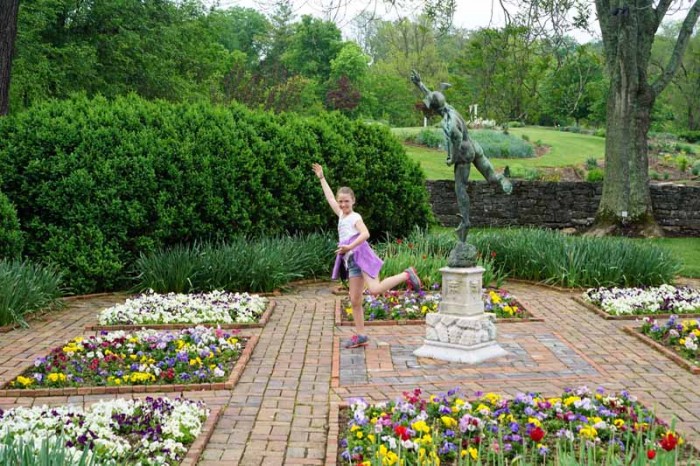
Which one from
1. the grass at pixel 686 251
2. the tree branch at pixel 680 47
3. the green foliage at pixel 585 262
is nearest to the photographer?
the green foliage at pixel 585 262

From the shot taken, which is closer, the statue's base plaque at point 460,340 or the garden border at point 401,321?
the statue's base plaque at point 460,340

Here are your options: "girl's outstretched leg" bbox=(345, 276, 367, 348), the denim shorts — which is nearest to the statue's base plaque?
"girl's outstretched leg" bbox=(345, 276, 367, 348)

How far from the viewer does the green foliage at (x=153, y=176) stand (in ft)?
34.1

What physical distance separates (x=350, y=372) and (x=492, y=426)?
76.5 inches

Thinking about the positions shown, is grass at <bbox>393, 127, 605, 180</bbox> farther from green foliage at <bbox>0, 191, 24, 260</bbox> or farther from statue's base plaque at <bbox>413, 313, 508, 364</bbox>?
statue's base plaque at <bbox>413, 313, 508, 364</bbox>

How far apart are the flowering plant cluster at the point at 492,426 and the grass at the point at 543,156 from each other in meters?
Answer: 17.9

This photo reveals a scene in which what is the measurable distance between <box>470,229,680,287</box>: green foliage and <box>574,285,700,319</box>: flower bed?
0.70 m

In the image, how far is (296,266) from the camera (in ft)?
37.4

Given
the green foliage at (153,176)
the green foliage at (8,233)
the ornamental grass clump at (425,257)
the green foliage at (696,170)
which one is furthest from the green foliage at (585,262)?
the green foliage at (696,170)

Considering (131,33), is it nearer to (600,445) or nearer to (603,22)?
(603,22)

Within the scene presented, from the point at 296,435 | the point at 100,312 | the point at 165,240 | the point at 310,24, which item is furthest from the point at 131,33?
the point at 310,24

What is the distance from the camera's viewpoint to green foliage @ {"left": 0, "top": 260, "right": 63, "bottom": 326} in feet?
27.6

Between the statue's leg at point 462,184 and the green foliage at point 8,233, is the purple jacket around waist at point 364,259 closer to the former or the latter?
the statue's leg at point 462,184

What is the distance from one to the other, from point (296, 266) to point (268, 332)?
3187 millimetres
